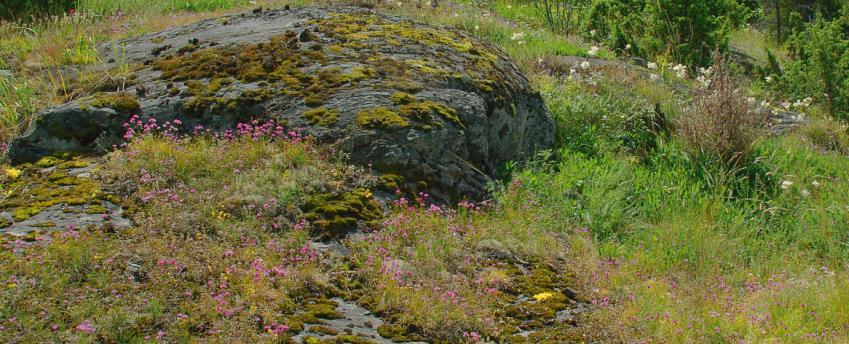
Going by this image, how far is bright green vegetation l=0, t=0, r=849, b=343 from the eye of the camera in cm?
340

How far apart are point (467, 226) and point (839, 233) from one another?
3235 millimetres

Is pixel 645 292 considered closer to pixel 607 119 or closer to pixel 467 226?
pixel 467 226

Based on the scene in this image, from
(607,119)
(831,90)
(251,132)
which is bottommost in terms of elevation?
(831,90)

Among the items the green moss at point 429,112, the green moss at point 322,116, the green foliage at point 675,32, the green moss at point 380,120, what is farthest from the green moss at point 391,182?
the green foliage at point 675,32

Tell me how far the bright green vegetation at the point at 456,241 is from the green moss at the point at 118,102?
564 millimetres

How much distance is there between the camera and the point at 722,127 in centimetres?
654

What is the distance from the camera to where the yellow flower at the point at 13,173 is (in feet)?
15.6

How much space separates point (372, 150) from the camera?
502cm

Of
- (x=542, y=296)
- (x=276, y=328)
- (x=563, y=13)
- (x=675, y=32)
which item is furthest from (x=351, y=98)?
(x=563, y=13)

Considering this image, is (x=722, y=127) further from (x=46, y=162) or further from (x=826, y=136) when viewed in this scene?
(x=46, y=162)

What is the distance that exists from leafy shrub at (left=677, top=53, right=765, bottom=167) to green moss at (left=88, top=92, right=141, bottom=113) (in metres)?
4.91

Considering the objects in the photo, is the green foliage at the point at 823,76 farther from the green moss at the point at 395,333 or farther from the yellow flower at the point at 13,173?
the yellow flower at the point at 13,173

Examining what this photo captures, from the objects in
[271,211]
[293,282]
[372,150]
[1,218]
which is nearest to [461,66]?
[372,150]

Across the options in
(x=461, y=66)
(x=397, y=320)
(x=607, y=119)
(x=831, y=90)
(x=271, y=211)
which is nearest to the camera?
(x=397, y=320)
